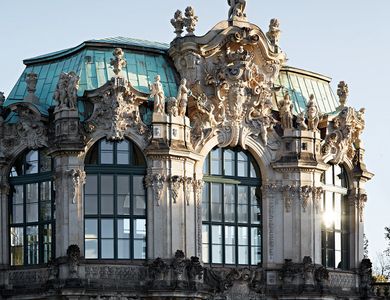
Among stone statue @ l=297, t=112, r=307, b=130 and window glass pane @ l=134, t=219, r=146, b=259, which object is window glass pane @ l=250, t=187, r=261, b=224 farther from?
window glass pane @ l=134, t=219, r=146, b=259

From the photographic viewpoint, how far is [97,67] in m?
65.4

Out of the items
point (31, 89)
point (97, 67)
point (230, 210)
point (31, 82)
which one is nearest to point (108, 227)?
point (230, 210)

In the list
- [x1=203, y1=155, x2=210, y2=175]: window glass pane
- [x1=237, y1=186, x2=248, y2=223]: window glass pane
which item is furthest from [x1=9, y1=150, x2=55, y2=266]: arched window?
[x1=237, y1=186, x2=248, y2=223]: window glass pane

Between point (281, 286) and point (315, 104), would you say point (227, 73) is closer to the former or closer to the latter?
point (315, 104)

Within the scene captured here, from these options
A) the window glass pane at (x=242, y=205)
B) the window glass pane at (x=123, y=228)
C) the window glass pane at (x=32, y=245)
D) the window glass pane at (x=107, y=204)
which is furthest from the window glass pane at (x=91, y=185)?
the window glass pane at (x=242, y=205)

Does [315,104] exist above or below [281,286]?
above

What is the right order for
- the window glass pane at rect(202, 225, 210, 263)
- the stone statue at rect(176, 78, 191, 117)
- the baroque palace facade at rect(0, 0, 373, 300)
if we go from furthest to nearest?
the window glass pane at rect(202, 225, 210, 263)
the stone statue at rect(176, 78, 191, 117)
the baroque palace facade at rect(0, 0, 373, 300)

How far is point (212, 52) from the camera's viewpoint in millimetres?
65750

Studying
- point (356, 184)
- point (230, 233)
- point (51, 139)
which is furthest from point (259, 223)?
point (51, 139)

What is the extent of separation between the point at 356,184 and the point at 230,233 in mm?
7339

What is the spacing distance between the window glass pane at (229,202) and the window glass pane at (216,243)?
0.63 meters

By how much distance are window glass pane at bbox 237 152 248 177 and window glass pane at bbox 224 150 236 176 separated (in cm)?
29

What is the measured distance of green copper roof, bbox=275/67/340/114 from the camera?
68750mm

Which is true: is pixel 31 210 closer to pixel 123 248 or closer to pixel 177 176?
pixel 123 248
